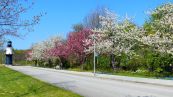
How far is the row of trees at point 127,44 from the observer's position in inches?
1658

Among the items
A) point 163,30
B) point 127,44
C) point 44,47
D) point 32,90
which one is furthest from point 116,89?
point 44,47

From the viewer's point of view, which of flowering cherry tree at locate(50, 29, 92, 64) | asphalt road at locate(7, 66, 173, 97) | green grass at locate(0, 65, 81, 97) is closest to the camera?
green grass at locate(0, 65, 81, 97)

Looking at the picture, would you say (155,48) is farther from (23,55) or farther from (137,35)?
(23,55)

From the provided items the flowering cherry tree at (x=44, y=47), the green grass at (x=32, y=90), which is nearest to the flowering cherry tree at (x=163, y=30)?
the green grass at (x=32, y=90)

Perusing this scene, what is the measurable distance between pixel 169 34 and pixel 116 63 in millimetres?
22495

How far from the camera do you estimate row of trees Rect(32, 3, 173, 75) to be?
42125 mm

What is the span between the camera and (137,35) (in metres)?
53.3

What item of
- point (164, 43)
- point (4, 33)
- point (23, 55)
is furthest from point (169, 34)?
point (23, 55)

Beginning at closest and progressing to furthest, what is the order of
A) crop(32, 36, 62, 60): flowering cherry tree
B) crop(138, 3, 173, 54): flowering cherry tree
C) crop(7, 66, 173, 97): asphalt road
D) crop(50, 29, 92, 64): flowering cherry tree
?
1. crop(7, 66, 173, 97): asphalt road
2. crop(138, 3, 173, 54): flowering cherry tree
3. crop(50, 29, 92, 64): flowering cherry tree
4. crop(32, 36, 62, 60): flowering cherry tree

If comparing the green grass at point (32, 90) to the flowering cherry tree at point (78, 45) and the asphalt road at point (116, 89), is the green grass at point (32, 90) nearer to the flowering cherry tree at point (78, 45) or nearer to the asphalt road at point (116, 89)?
the asphalt road at point (116, 89)

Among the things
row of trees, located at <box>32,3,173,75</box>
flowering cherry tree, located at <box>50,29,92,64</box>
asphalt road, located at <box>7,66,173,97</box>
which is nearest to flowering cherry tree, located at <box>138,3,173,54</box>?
row of trees, located at <box>32,3,173,75</box>

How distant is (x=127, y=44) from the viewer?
54.8 metres

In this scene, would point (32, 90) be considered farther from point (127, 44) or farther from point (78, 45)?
point (78, 45)

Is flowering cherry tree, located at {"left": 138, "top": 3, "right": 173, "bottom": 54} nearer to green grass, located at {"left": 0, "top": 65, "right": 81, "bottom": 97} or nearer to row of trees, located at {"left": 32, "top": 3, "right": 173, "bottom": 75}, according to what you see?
row of trees, located at {"left": 32, "top": 3, "right": 173, "bottom": 75}
